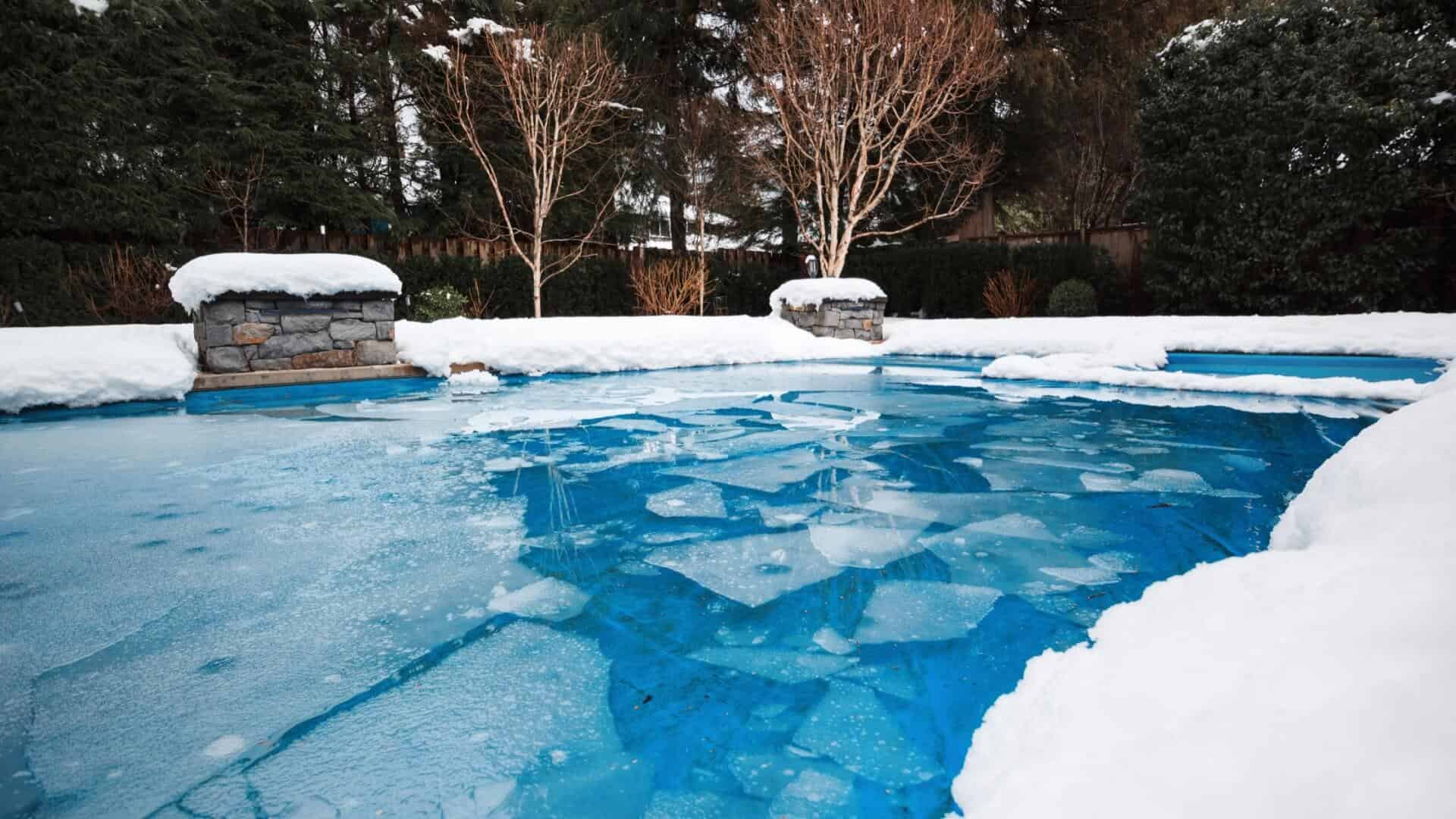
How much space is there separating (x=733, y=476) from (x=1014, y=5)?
492 inches

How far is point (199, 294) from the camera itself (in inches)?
198

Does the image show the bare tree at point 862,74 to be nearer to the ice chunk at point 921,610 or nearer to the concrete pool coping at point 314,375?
the concrete pool coping at point 314,375

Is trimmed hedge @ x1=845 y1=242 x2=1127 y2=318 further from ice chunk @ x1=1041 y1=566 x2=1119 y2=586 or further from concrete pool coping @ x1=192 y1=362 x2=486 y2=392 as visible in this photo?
ice chunk @ x1=1041 y1=566 x2=1119 y2=586

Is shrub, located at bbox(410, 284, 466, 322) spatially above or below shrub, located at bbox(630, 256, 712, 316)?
below

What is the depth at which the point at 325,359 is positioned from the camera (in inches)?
223

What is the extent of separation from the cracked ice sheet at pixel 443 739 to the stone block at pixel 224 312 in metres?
4.95

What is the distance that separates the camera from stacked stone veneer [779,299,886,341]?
8.59m

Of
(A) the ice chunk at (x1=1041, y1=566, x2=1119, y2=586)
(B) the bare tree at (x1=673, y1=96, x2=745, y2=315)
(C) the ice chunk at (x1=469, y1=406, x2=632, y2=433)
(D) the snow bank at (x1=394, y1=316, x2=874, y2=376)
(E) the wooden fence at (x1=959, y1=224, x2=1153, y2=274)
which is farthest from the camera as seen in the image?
(B) the bare tree at (x1=673, y1=96, x2=745, y2=315)

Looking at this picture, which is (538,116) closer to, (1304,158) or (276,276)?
(276,276)

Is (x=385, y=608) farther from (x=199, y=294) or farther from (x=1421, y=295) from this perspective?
(x=1421, y=295)

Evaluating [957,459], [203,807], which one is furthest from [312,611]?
[957,459]

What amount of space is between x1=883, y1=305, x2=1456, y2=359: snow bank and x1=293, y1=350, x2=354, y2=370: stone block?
561 cm

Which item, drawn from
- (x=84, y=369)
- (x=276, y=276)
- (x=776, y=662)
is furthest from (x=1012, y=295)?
(x=84, y=369)

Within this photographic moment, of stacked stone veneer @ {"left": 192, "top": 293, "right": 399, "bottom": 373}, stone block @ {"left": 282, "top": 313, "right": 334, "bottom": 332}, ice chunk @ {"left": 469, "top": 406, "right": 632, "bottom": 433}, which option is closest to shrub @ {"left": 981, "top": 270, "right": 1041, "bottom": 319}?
ice chunk @ {"left": 469, "top": 406, "right": 632, "bottom": 433}
